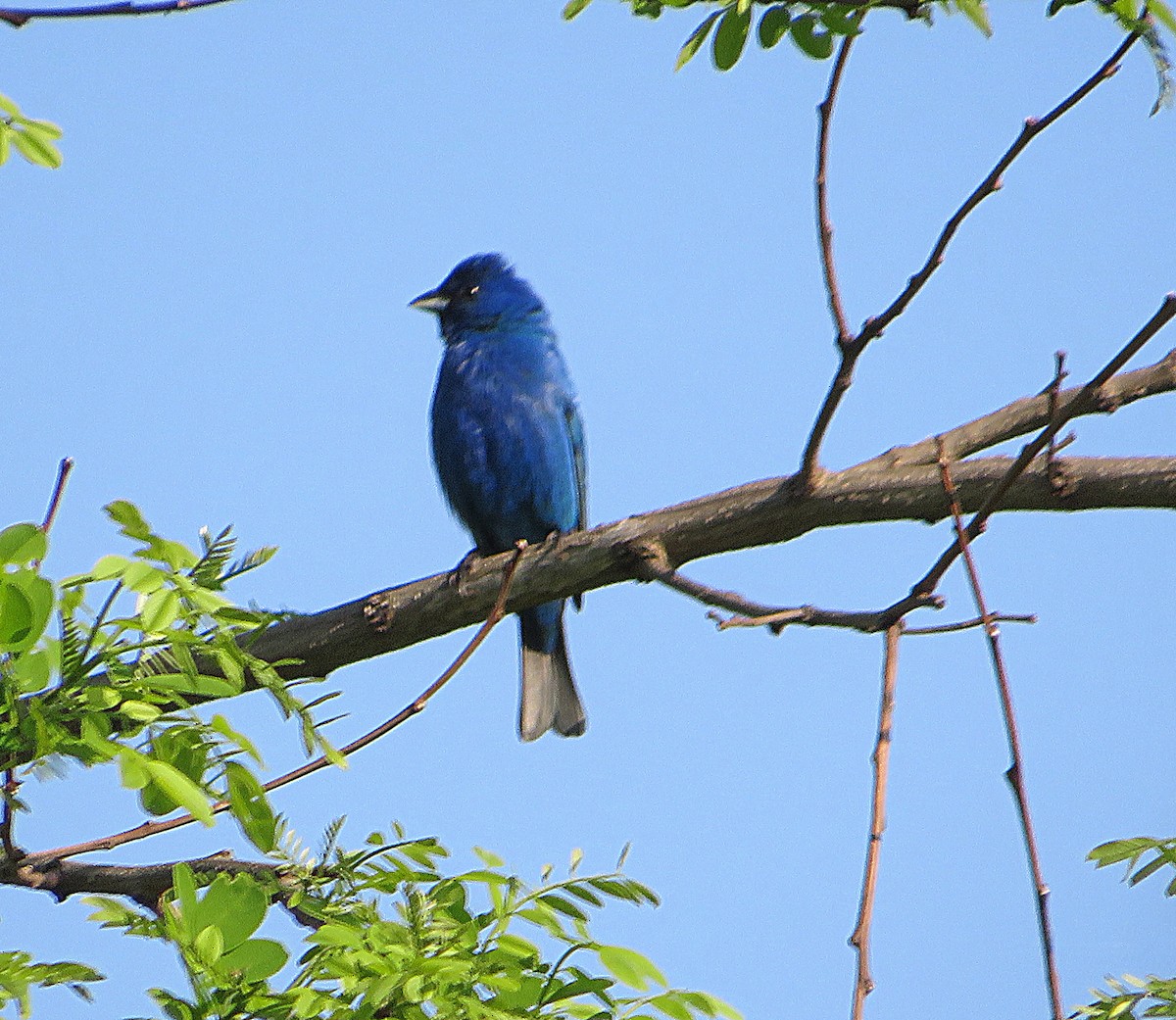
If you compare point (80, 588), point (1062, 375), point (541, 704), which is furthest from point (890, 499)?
point (541, 704)

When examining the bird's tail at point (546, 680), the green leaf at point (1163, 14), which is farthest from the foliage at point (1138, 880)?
the bird's tail at point (546, 680)

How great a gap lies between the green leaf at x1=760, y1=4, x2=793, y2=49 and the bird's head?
151 inches

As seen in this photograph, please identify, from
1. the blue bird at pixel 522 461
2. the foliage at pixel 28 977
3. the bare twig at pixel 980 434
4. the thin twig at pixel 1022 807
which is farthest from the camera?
the blue bird at pixel 522 461

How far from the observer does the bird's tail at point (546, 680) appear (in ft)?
18.6

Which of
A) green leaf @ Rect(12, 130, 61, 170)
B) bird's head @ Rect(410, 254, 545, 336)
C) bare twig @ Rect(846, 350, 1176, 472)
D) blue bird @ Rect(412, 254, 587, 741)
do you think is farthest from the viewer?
bird's head @ Rect(410, 254, 545, 336)

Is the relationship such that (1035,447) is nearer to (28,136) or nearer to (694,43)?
(694,43)

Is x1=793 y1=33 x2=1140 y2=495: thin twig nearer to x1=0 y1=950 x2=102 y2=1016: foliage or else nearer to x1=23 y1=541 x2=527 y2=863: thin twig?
x1=23 y1=541 x2=527 y2=863: thin twig

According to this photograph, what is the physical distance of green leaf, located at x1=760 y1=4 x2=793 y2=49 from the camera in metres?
2.62

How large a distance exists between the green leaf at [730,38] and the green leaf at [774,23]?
6cm

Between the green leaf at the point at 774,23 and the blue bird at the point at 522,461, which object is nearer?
the green leaf at the point at 774,23

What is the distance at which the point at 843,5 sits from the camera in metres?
2.42

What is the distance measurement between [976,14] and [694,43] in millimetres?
546

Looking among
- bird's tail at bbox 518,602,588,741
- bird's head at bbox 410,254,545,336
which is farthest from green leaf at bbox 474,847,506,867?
bird's head at bbox 410,254,545,336

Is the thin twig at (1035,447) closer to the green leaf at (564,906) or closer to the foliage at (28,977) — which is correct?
the green leaf at (564,906)
